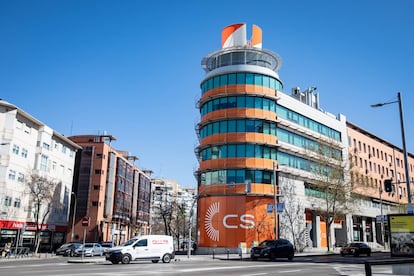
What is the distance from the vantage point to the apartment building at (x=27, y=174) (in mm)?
45969

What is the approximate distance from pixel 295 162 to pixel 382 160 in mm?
30045

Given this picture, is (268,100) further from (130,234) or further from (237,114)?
(130,234)

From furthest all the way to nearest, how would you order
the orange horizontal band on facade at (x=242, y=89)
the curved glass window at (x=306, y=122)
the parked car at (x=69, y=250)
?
the curved glass window at (x=306, y=122)
the orange horizontal band on facade at (x=242, y=89)
the parked car at (x=69, y=250)

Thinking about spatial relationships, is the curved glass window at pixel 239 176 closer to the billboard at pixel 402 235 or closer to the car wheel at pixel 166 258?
the car wheel at pixel 166 258

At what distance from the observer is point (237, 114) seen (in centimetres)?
4534

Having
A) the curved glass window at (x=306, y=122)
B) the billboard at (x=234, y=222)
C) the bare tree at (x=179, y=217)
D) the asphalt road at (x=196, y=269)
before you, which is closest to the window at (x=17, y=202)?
the billboard at (x=234, y=222)

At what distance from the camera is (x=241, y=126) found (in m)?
45.2

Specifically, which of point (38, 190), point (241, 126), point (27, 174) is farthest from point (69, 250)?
point (241, 126)

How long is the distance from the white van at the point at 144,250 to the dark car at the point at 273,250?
7.56 metres

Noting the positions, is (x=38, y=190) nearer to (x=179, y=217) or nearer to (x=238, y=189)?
(x=238, y=189)

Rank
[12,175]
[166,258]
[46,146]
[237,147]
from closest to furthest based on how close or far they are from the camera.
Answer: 1. [166,258]
2. [237,147]
3. [12,175]
4. [46,146]

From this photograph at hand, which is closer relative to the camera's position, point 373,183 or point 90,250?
point 90,250

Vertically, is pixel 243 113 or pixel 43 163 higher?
pixel 243 113

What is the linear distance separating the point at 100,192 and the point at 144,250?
42809 mm
